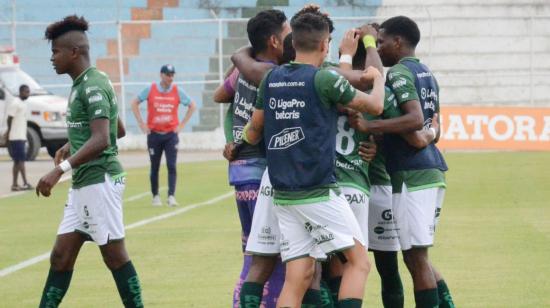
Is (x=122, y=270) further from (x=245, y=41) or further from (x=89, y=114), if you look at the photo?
(x=245, y=41)

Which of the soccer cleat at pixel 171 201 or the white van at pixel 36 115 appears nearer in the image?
the soccer cleat at pixel 171 201

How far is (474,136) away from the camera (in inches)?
1201

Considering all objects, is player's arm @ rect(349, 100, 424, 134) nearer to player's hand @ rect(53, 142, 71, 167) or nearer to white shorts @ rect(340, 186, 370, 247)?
white shorts @ rect(340, 186, 370, 247)

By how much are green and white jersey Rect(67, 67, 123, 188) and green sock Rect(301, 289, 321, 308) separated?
1765mm

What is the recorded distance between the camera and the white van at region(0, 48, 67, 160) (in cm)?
3161

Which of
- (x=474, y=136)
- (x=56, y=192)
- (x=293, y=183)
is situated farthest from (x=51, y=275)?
(x=474, y=136)

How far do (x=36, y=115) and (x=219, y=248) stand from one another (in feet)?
61.1

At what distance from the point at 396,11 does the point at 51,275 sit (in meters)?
29.2

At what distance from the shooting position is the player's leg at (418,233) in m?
8.49

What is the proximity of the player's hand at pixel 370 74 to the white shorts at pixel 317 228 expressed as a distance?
30.7 inches

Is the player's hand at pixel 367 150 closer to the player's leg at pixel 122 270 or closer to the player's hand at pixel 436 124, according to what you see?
the player's hand at pixel 436 124

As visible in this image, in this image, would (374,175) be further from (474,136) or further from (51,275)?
(474,136)

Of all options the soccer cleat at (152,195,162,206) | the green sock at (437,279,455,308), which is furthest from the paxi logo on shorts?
the soccer cleat at (152,195,162,206)

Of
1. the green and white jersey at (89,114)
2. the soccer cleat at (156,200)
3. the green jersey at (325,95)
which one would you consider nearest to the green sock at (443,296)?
the green jersey at (325,95)
